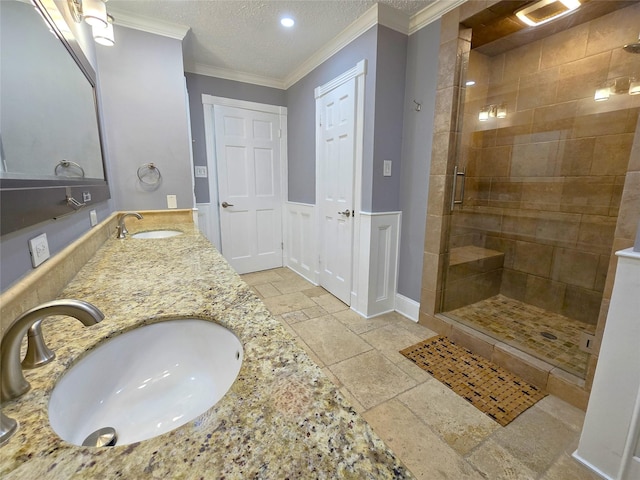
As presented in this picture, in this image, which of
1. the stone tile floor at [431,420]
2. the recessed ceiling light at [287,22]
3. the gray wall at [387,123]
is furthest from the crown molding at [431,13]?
the stone tile floor at [431,420]

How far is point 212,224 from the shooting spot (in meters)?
3.28

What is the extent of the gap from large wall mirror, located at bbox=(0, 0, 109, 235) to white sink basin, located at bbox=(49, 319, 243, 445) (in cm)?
36

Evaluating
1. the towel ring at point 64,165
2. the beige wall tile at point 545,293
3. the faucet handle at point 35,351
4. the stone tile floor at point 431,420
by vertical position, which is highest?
the towel ring at point 64,165

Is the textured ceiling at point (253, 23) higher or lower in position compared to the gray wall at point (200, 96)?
higher

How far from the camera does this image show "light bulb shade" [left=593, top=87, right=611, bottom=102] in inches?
81.5

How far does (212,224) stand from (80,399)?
9.45 feet

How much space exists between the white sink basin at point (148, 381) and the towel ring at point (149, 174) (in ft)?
6.65

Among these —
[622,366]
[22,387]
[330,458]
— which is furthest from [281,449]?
[622,366]

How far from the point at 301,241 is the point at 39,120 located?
8.61 ft

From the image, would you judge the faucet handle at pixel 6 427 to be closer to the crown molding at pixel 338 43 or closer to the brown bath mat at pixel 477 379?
the brown bath mat at pixel 477 379

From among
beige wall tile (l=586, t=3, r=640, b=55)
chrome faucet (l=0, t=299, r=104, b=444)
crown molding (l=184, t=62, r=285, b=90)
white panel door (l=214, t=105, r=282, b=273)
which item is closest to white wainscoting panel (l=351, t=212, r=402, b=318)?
white panel door (l=214, t=105, r=282, b=273)

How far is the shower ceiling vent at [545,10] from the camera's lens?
1.74 metres

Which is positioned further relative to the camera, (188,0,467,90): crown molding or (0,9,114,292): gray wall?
(188,0,467,90): crown molding

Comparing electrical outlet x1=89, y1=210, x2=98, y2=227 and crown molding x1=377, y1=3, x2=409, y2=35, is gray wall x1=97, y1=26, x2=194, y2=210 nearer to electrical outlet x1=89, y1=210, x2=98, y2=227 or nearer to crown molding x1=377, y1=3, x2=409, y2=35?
electrical outlet x1=89, y1=210, x2=98, y2=227
